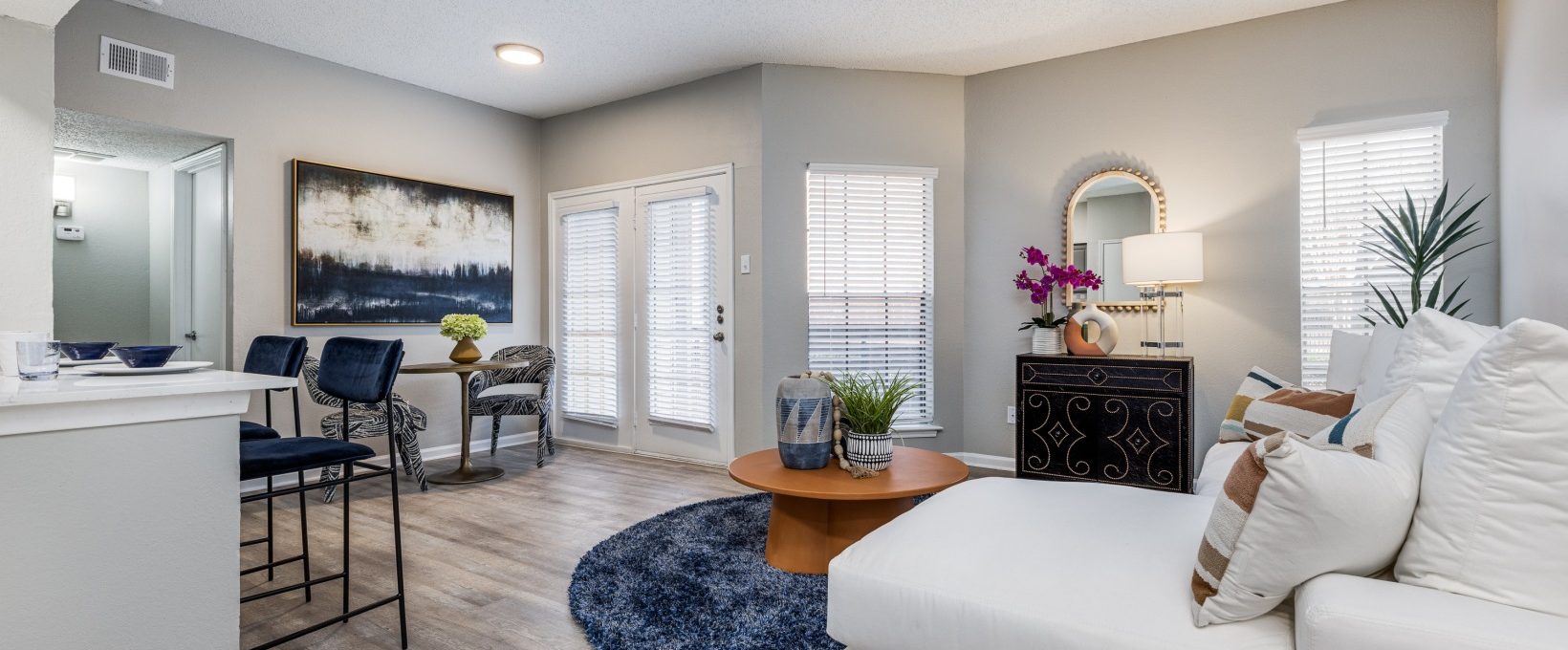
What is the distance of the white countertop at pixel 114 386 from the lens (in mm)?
1325

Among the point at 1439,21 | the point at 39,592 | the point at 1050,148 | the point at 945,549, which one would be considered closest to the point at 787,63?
Answer: the point at 1050,148

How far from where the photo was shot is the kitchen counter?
1343 millimetres

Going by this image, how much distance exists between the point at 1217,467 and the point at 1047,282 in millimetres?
1714

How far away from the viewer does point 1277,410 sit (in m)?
2.53

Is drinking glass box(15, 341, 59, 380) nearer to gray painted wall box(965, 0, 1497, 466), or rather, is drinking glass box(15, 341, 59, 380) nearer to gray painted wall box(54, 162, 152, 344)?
gray painted wall box(54, 162, 152, 344)

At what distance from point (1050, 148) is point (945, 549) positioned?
3.50m

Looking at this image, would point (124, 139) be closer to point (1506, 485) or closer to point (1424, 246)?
point (1506, 485)

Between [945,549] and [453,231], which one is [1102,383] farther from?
[453,231]

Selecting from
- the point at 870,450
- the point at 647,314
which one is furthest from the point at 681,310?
the point at 870,450

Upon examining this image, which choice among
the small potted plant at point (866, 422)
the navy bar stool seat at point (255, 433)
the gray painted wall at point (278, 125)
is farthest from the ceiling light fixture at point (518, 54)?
the small potted plant at point (866, 422)

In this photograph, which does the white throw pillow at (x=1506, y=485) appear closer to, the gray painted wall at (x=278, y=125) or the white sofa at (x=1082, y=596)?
the white sofa at (x=1082, y=596)

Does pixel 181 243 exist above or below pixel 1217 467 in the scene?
above

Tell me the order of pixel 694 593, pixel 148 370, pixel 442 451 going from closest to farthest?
pixel 148 370 → pixel 694 593 → pixel 442 451

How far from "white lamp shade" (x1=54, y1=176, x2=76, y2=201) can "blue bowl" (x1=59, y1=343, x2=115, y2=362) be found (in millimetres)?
3548
